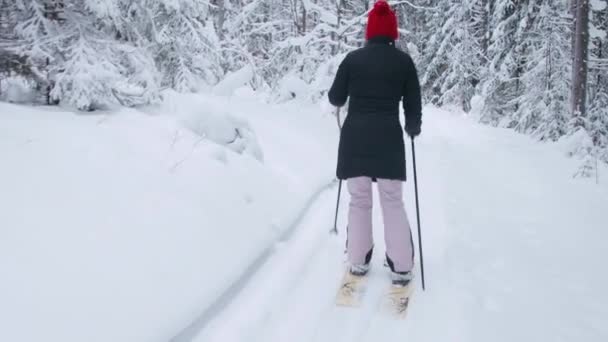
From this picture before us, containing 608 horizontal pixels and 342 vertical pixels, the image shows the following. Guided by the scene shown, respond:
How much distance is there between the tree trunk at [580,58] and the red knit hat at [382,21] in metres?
10.1

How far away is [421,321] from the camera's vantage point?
3.58 metres

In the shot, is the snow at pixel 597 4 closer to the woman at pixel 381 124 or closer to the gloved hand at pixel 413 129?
the woman at pixel 381 124

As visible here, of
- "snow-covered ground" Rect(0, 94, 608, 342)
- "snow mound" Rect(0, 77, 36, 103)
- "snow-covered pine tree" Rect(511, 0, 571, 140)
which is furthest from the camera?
"snow-covered pine tree" Rect(511, 0, 571, 140)

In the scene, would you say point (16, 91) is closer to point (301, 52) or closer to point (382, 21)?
point (382, 21)

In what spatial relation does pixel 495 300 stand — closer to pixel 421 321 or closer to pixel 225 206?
pixel 421 321

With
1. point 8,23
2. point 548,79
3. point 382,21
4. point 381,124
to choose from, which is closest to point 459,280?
point 381,124

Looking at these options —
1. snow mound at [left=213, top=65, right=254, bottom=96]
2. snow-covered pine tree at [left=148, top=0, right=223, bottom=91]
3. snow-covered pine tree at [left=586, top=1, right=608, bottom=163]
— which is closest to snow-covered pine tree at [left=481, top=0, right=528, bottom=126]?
snow-covered pine tree at [left=586, top=1, right=608, bottom=163]

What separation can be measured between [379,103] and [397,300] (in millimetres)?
1697

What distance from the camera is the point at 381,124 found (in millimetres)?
4098

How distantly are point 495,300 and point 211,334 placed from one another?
7.61 ft

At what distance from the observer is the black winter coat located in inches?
159

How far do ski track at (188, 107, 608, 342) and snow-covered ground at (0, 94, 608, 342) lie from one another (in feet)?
0.06

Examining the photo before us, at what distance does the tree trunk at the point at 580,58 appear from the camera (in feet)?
38.9

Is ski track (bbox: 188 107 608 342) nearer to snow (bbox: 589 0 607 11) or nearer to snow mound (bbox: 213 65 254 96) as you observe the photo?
snow mound (bbox: 213 65 254 96)
